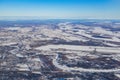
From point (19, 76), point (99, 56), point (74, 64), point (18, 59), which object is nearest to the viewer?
point (19, 76)

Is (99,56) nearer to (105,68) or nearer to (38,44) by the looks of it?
(105,68)

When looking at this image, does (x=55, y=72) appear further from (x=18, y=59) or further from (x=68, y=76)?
(x=18, y=59)

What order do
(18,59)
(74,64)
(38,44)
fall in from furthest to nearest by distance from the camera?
(38,44) → (18,59) → (74,64)

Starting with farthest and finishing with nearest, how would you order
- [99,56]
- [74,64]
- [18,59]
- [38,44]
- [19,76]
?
[38,44], [99,56], [18,59], [74,64], [19,76]

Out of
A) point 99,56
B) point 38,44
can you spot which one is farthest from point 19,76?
point 38,44

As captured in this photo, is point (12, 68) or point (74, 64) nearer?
point (12, 68)

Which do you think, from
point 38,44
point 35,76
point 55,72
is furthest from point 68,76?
point 38,44

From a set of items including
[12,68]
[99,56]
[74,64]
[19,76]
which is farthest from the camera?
[99,56]

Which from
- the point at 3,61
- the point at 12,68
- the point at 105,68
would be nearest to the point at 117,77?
the point at 105,68

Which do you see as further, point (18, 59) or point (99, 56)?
point (99, 56)
